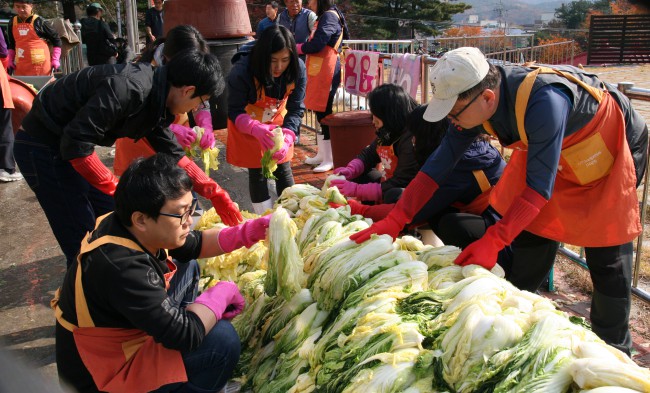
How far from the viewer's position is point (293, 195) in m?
3.78

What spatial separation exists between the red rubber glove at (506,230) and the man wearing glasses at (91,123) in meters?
1.75

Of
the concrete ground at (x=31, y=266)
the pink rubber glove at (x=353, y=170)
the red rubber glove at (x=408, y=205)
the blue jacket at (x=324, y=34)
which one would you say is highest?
the blue jacket at (x=324, y=34)

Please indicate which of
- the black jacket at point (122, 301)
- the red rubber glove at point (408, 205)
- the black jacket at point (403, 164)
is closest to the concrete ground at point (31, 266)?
the black jacket at point (122, 301)

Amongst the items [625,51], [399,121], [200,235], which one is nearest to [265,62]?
[399,121]

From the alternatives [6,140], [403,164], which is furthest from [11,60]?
[403,164]

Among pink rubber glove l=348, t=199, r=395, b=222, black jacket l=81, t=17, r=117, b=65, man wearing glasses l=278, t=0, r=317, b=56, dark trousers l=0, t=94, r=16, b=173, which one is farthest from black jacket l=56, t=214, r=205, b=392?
black jacket l=81, t=17, r=117, b=65

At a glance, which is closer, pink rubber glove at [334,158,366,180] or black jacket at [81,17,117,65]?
pink rubber glove at [334,158,366,180]

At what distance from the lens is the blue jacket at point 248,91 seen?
14.8 ft

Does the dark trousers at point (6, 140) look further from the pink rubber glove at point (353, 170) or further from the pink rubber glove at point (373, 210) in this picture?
the pink rubber glove at point (373, 210)

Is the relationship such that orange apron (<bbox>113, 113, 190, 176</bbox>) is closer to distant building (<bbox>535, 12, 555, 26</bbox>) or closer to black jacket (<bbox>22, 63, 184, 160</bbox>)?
black jacket (<bbox>22, 63, 184, 160</bbox>)

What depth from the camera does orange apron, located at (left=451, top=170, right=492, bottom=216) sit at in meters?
3.77

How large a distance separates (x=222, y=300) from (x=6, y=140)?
227 inches

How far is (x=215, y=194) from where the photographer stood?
3.69 meters

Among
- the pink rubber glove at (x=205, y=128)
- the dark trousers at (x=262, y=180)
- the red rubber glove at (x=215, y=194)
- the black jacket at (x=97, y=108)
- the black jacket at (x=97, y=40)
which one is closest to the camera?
the black jacket at (x=97, y=108)
